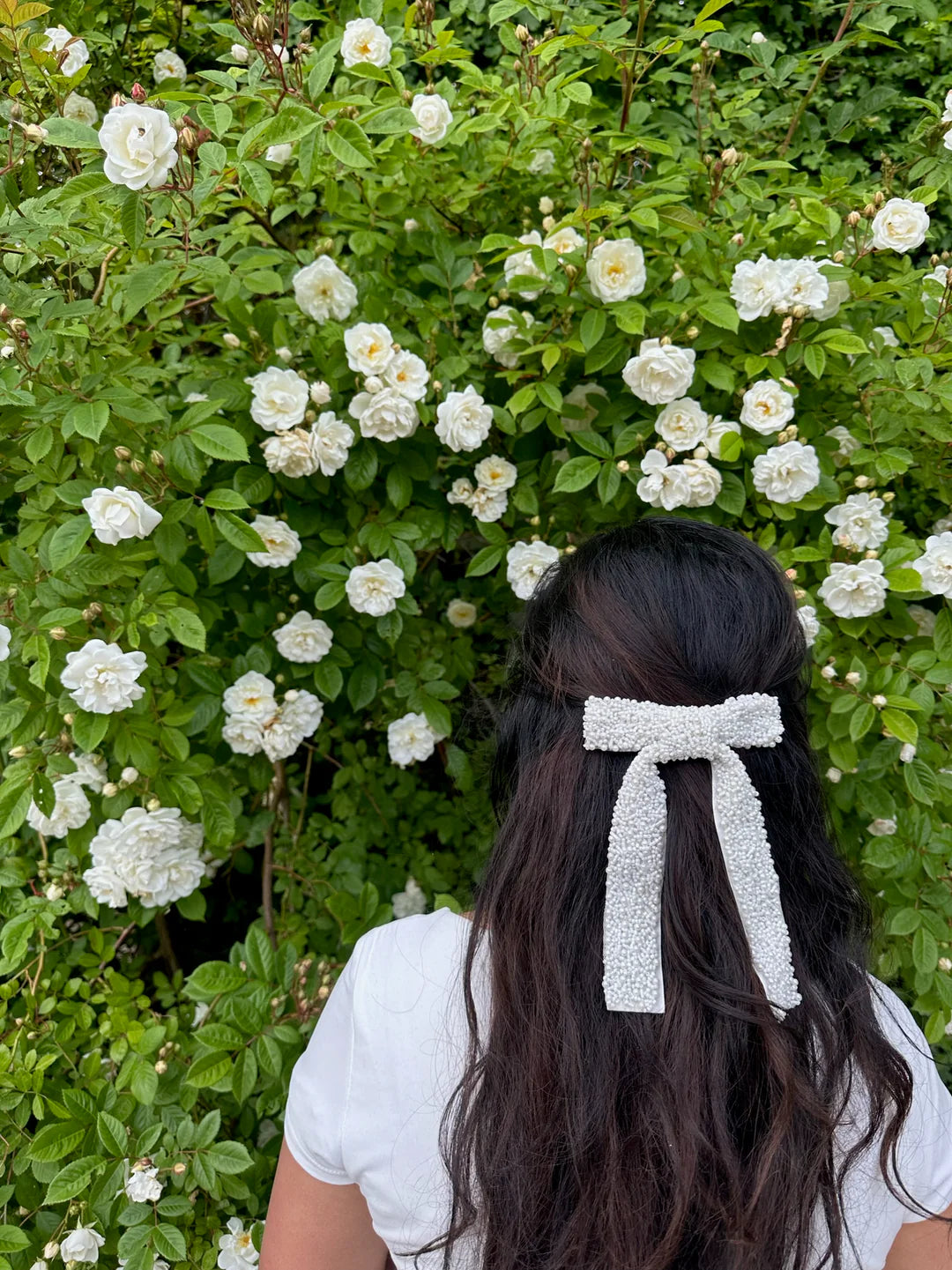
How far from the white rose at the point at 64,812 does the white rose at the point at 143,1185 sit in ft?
1.92

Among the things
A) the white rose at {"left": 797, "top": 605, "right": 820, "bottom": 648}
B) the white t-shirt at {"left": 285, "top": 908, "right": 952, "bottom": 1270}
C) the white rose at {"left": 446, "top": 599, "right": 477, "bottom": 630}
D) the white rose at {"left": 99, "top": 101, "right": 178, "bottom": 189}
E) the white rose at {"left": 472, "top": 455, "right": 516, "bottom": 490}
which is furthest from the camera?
the white rose at {"left": 446, "top": 599, "right": 477, "bottom": 630}

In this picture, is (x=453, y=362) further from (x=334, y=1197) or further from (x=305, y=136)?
(x=334, y=1197)

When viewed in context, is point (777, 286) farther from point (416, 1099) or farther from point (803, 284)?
point (416, 1099)

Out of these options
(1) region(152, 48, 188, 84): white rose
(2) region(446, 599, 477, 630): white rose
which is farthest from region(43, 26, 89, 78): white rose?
(2) region(446, 599, 477, 630): white rose

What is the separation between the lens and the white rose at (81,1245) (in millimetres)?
1379

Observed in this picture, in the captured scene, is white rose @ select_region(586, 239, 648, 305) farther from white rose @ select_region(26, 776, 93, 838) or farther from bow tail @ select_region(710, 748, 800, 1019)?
white rose @ select_region(26, 776, 93, 838)

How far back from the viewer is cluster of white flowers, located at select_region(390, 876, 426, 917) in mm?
2209

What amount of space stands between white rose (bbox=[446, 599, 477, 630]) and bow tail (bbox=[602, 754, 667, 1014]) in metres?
1.11

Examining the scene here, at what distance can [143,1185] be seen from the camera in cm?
137

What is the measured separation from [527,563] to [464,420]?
0.97 feet

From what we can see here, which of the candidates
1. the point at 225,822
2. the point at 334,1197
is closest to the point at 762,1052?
the point at 334,1197

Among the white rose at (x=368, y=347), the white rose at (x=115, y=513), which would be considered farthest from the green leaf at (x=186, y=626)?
the white rose at (x=368, y=347)

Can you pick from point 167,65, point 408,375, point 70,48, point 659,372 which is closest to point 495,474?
point 408,375

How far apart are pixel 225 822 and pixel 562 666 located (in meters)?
0.83
